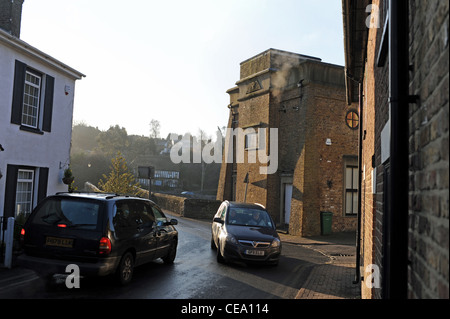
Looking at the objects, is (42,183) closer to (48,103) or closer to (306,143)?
(48,103)

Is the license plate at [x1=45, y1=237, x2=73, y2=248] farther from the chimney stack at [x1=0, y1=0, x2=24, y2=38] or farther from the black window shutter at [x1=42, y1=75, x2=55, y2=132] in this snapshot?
the chimney stack at [x1=0, y1=0, x2=24, y2=38]

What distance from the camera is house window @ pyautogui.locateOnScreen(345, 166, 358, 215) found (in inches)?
761

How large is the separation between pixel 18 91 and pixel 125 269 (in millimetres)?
7208

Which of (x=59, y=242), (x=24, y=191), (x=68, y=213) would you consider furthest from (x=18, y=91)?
(x=59, y=242)

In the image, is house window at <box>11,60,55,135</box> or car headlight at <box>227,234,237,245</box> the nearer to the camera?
car headlight at <box>227,234,237,245</box>

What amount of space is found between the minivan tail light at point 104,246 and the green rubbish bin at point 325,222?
44.9ft

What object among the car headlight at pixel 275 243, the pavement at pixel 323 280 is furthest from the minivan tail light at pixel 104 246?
Answer: the car headlight at pixel 275 243

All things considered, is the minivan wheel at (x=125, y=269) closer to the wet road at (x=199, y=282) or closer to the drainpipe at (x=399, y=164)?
the wet road at (x=199, y=282)

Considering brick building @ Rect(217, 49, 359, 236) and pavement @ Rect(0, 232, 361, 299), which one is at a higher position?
brick building @ Rect(217, 49, 359, 236)

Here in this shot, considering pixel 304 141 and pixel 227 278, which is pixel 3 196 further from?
pixel 304 141

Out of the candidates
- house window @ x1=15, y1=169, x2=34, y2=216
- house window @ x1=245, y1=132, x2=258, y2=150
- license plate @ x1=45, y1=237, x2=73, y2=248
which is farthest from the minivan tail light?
house window @ x1=245, y1=132, x2=258, y2=150

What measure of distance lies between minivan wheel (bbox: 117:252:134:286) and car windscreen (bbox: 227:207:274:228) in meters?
3.84

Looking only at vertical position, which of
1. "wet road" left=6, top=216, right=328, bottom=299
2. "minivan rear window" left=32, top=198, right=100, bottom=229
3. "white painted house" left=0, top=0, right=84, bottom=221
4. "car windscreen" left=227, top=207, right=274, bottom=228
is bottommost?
"wet road" left=6, top=216, right=328, bottom=299

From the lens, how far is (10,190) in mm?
10914
